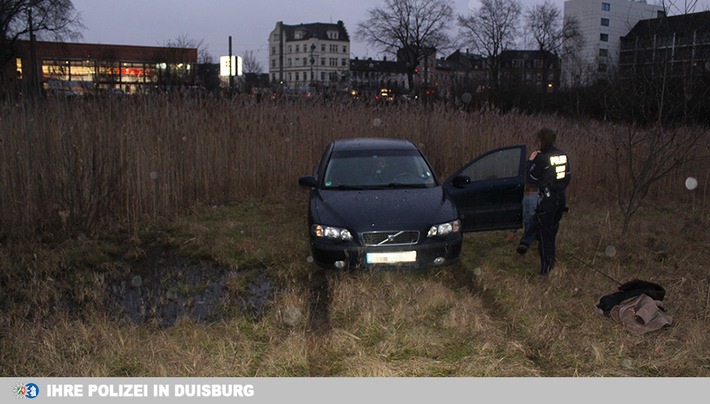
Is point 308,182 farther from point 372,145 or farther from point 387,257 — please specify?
point 387,257

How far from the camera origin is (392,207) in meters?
5.95

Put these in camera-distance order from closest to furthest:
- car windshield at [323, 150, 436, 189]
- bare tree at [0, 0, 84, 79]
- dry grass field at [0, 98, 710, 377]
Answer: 1. dry grass field at [0, 98, 710, 377]
2. car windshield at [323, 150, 436, 189]
3. bare tree at [0, 0, 84, 79]

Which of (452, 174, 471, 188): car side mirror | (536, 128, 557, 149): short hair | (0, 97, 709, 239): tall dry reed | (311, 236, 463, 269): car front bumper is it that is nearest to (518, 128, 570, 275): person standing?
(536, 128, 557, 149): short hair

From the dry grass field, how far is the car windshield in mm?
1121

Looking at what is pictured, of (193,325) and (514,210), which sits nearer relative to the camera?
(193,325)

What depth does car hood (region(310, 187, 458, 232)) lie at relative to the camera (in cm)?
567

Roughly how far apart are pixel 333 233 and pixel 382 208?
0.61 meters

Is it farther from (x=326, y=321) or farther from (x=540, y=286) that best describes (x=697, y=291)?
(x=326, y=321)

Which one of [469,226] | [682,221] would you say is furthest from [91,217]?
[682,221]

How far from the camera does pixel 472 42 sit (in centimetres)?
6166

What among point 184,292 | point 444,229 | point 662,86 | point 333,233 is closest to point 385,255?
point 333,233

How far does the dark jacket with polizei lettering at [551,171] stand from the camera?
6000 mm

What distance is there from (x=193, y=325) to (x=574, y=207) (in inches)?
323

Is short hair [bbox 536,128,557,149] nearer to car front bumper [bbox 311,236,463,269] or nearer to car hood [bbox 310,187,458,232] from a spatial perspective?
car hood [bbox 310,187,458,232]
